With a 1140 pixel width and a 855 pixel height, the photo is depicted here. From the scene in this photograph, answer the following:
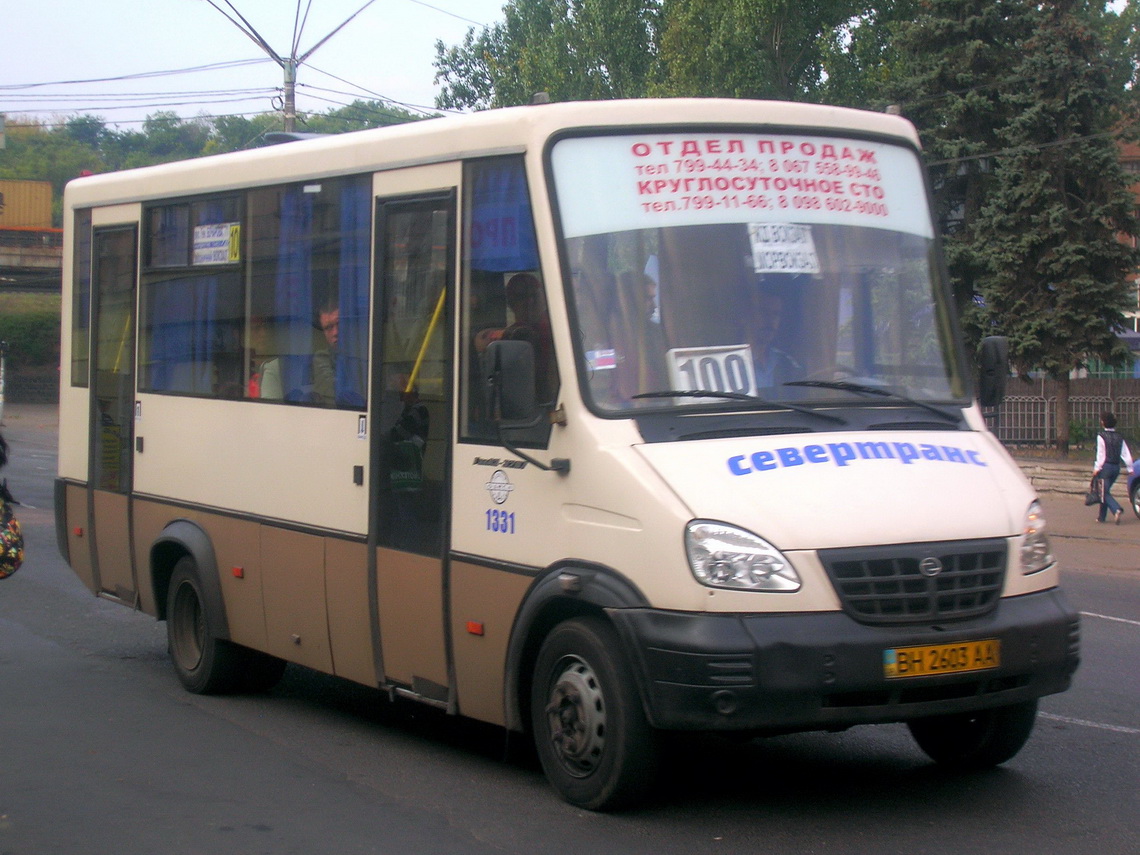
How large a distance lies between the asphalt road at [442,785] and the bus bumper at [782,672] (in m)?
0.48

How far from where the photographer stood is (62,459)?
9.84 metres

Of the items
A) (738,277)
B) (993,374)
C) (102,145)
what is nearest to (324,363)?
(738,277)

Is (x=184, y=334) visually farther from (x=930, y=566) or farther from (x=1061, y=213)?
(x=1061, y=213)

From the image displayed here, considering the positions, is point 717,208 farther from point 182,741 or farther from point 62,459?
point 62,459

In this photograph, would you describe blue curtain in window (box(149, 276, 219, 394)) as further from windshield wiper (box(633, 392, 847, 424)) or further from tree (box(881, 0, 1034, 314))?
tree (box(881, 0, 1034, 314))

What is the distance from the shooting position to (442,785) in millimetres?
6156

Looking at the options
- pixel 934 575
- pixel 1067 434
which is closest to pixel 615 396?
pixel 934 575

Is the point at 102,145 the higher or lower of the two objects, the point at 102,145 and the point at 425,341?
the higher

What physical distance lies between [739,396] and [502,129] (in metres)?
1.48

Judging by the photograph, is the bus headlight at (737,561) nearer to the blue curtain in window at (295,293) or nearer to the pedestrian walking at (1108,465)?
the blue curtain in window at (295,293)

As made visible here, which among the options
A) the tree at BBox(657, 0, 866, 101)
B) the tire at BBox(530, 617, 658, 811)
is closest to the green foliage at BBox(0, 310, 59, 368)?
the tree at BBox(657, 0, 866, 101)

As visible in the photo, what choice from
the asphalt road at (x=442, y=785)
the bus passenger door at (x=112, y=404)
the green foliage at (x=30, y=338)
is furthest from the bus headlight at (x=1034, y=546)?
the green foliage at (x=30, y=338)

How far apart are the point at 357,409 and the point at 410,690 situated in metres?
1.33

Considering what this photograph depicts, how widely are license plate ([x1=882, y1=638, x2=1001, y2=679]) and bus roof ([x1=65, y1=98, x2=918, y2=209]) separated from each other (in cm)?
231
